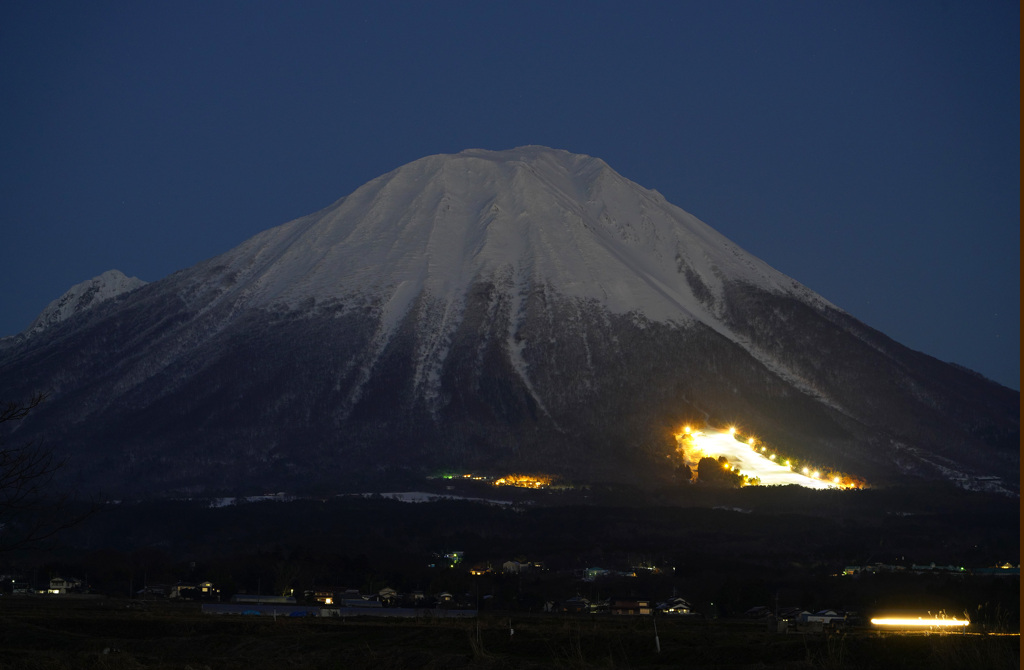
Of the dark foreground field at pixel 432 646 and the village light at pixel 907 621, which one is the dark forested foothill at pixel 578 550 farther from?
the dark foreground field at pixel 432 646

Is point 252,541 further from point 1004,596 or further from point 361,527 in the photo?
point 1004,596

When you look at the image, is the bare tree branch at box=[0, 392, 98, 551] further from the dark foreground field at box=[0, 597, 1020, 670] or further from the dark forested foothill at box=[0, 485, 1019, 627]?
the dark forested foothill at box=[0, 485, 1019, 627]

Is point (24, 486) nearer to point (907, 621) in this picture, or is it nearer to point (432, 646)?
point (432, 646)

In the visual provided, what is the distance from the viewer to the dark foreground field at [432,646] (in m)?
40.3

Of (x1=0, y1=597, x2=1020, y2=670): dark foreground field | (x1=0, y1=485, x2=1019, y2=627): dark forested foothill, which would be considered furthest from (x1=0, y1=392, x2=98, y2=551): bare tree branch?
(x1=0, y1=485, x2=1019, y2=627): dark forested foothill

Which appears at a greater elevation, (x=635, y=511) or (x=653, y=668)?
(x=635, y=511)

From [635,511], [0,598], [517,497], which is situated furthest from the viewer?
[517,497]

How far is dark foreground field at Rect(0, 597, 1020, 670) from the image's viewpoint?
40281mm

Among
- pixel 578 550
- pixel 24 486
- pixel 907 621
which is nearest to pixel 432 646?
pixel 24 486

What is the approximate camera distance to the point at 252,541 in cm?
15850

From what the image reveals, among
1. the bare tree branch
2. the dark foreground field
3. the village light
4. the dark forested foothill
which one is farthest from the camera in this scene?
the dark forested foothill

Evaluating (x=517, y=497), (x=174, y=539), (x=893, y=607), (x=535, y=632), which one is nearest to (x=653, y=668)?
(x=535, y=632)

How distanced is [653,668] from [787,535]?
123227 millimetres

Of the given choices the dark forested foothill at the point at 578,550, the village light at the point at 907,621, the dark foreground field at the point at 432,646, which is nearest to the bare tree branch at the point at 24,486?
the dark foreground field at the point at 432,646
